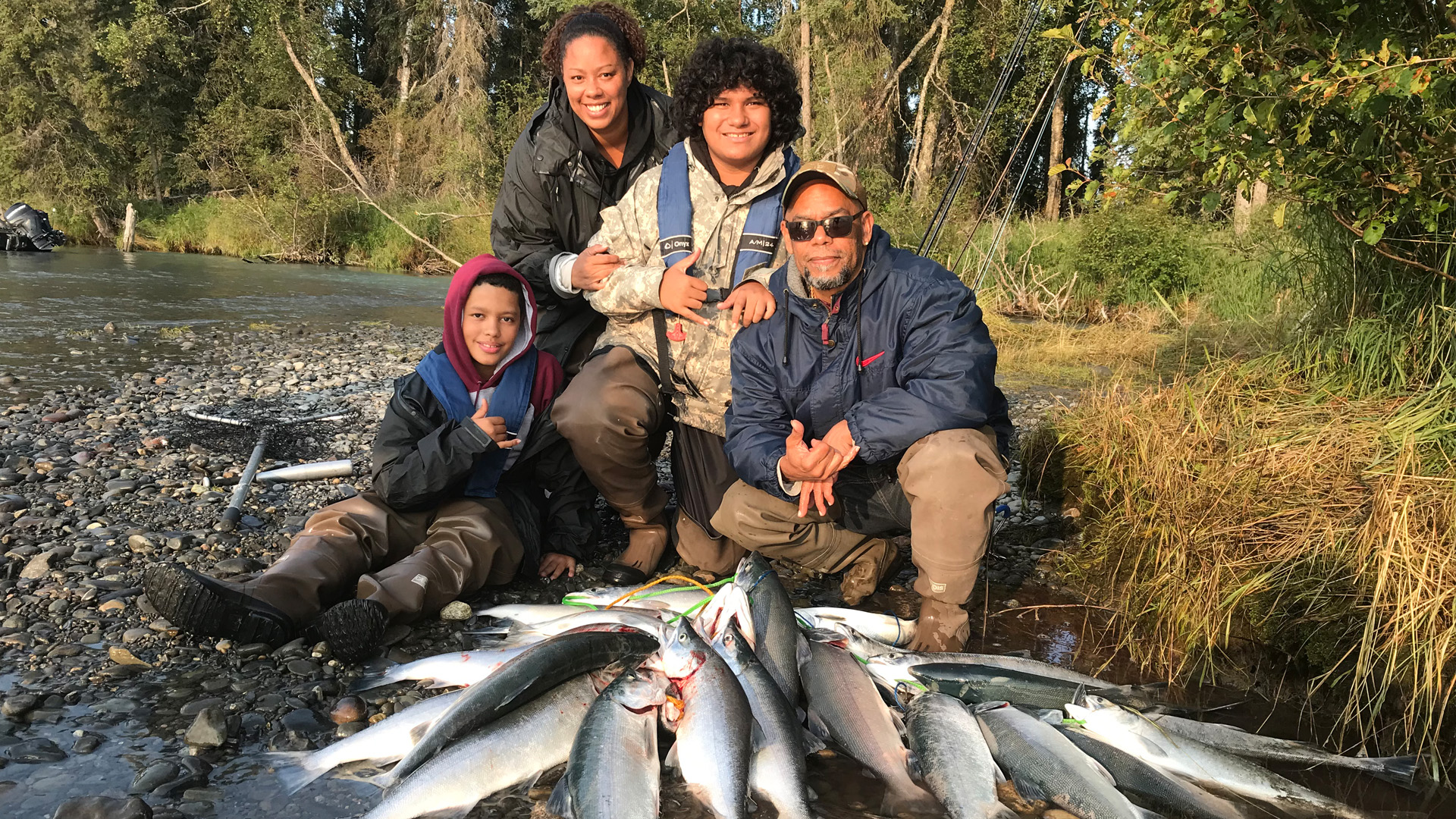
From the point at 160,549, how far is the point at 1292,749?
4.68m

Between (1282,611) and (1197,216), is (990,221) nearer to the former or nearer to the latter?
(1197,216)

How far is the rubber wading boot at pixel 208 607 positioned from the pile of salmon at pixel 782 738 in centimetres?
49

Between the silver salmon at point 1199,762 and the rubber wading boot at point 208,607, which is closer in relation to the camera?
the silver salmon at point 1199,762

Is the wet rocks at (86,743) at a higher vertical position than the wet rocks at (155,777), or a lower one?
higher

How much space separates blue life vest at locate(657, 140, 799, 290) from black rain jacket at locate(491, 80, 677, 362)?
20.2 inches

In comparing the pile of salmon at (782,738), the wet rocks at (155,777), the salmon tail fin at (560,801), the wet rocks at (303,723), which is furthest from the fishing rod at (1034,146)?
the wet rocks at (155,777)

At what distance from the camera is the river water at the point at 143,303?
973 cm

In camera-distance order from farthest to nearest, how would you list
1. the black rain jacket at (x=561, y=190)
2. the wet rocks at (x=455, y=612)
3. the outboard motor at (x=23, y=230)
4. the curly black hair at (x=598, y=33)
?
the outboard motor at (x=23, y=230)
the black rain jacket at (x=561, y=190)
the curly black hair at (x=598, y=33)
the wet rocks at (x=455, y=612)

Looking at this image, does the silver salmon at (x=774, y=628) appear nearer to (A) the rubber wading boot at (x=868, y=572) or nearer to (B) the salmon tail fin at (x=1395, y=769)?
(A) the rubber wading boot at (x=868, y=572)

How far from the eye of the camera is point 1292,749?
2.99m

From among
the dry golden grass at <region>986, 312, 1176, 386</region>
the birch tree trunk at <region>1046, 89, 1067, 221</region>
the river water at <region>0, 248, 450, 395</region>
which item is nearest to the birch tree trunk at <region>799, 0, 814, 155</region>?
the birch tree trunk at <region>1046, 89, 1067, 221</region>

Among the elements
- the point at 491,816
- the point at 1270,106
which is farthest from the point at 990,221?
the point at 491,816

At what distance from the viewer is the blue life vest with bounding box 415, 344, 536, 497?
427cm

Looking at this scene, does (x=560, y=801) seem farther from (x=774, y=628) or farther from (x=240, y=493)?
(x=240, y=493)
